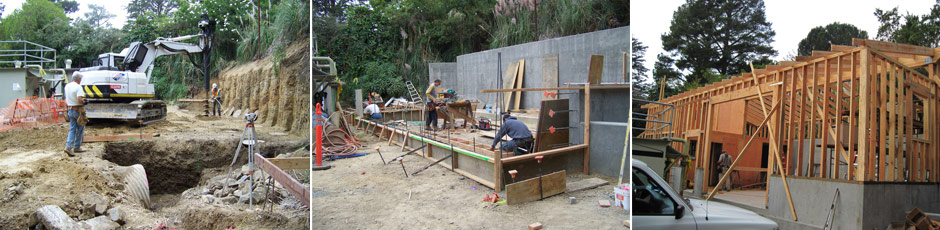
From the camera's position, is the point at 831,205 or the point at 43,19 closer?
the point at 831,205

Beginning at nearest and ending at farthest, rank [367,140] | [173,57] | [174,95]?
1. [367,140]
2. [173,57]
3. [174,95]

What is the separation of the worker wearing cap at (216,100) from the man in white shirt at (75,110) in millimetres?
4744

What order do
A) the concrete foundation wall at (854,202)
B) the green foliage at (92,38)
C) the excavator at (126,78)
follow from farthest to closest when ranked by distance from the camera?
the excavator at (126,78) → the green foliage at (92,38) → the concrete foundation wall at (854,202)

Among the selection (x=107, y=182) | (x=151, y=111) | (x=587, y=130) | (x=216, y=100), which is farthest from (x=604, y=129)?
(x=216, y=100)

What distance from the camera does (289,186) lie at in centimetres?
332

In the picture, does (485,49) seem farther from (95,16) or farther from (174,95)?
(174,95)

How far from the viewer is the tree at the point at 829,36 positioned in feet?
60.5

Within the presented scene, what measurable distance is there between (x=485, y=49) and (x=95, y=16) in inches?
256

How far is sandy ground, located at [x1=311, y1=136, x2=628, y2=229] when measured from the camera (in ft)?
11.1

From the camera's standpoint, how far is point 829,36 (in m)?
19.0

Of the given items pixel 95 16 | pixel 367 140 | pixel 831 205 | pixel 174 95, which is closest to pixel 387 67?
pixel 367 140

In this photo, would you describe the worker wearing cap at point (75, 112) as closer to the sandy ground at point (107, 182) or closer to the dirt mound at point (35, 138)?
the sandy ground at point (107, 182)

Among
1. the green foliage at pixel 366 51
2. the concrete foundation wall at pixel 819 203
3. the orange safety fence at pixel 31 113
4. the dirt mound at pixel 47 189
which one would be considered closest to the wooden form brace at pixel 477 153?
the green foliage at pixel 366 51

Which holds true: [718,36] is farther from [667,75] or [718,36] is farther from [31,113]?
[31,113]
